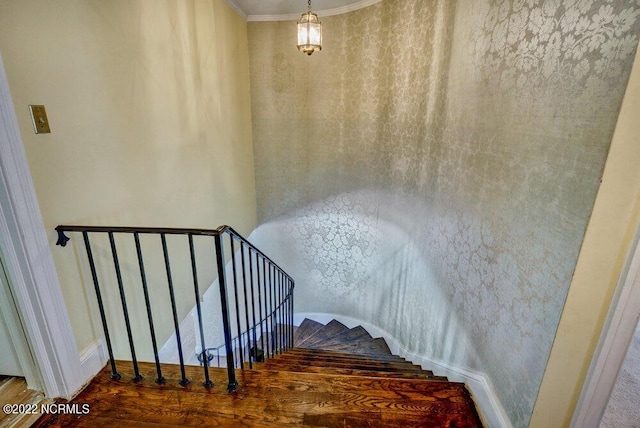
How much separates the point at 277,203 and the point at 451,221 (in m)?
2.76

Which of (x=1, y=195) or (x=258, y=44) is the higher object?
(x=258, y=44)

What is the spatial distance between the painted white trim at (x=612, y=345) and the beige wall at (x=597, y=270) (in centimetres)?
2

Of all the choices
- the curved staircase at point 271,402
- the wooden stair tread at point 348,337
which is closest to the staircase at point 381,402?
the curved staircase at point 271,402

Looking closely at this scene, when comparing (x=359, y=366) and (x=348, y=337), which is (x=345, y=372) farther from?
(x=348, y=337)

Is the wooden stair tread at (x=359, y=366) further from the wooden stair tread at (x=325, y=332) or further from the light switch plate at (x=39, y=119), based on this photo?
the light switch plate at (x=39, y=119)

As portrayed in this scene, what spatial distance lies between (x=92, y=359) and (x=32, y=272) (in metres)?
0.64

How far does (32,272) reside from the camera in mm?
1340

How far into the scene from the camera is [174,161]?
8.04ft

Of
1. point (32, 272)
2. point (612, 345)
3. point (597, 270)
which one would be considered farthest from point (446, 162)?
point (32, 272)

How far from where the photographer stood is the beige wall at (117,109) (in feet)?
4.39

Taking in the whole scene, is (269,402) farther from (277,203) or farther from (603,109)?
(277,203)

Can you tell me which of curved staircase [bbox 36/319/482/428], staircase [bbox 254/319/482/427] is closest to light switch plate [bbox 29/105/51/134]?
curved staircase [bbox 36/319/482/428]

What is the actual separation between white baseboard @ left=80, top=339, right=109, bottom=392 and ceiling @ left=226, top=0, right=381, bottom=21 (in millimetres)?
3418

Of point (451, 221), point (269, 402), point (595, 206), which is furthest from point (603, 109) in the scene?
point (269, 402)
